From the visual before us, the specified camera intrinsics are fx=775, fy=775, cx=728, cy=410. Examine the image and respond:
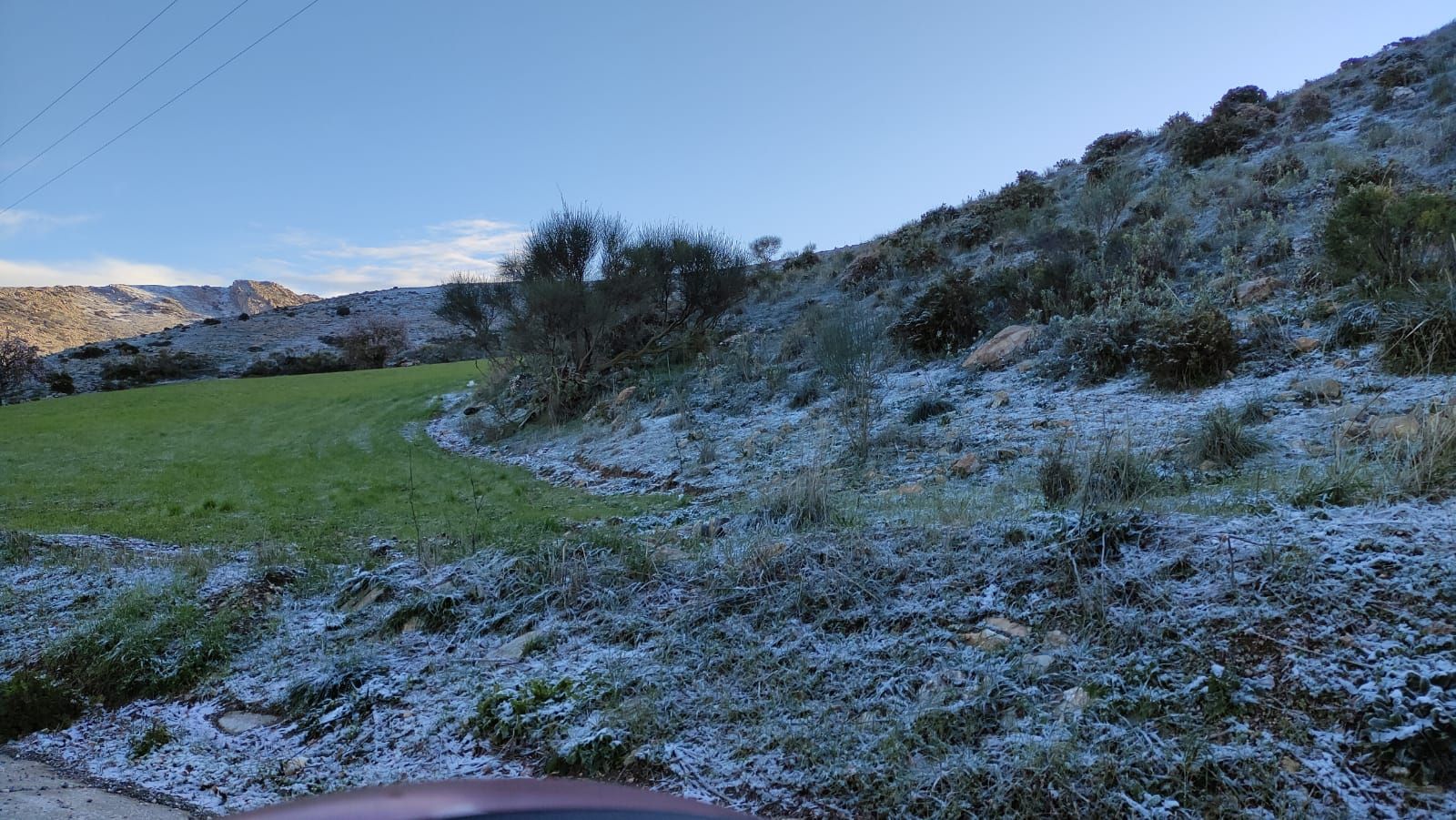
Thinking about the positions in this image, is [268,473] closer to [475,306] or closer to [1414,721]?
[475,306]

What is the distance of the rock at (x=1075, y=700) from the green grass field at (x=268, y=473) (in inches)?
141

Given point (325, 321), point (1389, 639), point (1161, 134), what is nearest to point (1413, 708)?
point (1389, 639)

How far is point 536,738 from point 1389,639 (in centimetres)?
308

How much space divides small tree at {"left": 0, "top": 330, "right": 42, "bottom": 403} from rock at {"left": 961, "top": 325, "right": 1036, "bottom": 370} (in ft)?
105

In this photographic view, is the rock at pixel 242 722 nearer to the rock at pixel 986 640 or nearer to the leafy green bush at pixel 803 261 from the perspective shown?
the rock at pixel 986 640

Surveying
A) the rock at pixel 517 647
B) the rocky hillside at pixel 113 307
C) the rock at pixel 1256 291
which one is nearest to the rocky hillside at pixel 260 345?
the rocky hillside at pixel 113 307

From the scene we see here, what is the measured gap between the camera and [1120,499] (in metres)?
4.20

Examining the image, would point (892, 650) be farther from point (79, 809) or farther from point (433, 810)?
point (79, 809)

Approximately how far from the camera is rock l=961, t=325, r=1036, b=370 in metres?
10.6

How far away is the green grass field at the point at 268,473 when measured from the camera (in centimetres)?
797

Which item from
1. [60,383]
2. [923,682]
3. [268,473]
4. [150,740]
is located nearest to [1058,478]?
[923,682]

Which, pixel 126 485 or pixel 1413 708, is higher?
pixel 126 485

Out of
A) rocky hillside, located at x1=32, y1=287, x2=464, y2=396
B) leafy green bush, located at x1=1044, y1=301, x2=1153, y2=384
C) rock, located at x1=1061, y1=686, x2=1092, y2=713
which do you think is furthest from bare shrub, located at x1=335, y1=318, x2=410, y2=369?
rock, located at x1=1061, y1=686, x2=1092, y2=713

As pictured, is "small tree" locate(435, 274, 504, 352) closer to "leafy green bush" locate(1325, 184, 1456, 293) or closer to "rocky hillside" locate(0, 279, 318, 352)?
"leafy green bush" locate(1325, 184, 1456, 293)
